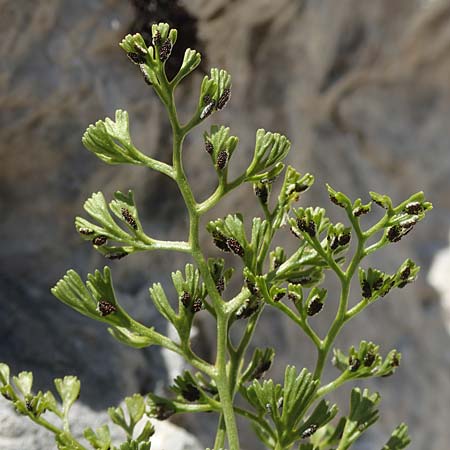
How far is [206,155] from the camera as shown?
2061 mm

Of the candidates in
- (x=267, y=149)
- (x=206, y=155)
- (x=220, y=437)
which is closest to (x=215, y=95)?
(x=267, y=149)

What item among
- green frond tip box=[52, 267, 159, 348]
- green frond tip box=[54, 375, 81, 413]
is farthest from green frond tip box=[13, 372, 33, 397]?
green frond tip box=[52, 267, 159, 348]

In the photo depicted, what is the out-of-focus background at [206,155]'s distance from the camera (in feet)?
5.55

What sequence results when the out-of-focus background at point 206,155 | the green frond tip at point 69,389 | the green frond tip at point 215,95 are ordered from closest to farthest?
the green frond tip at point 215,95, the green frond tip at point 69,389, the out-of-focus background at point 206,155

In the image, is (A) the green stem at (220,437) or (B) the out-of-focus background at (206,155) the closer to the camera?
(A) the green stem at (220,437)

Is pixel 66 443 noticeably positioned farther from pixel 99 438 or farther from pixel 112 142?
pixel 112 142

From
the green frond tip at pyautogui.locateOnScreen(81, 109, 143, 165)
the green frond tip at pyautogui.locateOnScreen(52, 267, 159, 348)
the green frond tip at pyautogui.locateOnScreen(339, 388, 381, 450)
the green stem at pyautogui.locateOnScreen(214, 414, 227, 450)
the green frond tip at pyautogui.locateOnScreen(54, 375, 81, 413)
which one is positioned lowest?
the green frond tip at pyautogui.locateOnScreen(54, 375, 81, 413)

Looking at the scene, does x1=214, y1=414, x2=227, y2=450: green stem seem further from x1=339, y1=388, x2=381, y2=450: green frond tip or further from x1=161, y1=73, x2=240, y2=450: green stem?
x1=339, y1=388, x2=381, y2=450: green frond tip

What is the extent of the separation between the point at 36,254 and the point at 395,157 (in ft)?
5.19

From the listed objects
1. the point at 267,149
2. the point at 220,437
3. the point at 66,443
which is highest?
the point at 267,149

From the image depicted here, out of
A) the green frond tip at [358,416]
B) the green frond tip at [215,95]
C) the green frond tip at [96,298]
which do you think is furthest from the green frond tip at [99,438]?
the green frond tip at [215,95]

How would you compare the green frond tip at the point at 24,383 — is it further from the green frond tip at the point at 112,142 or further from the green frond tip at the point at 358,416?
Answer: the green frond tip at the point at 358,416

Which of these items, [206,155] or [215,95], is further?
[206,155]

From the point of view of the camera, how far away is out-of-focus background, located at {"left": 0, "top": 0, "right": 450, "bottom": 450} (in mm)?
1692
